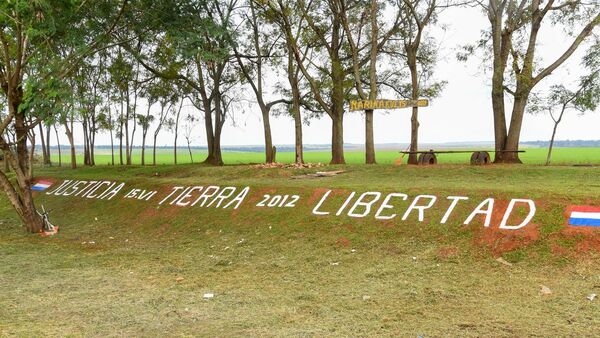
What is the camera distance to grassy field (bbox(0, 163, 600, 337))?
737cm

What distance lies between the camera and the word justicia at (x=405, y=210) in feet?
38.3

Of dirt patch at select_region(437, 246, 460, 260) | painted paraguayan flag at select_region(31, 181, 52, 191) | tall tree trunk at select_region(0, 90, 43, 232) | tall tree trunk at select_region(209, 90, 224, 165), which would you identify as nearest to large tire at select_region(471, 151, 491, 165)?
dirt patch at select_region(437, 246, 460, 260)

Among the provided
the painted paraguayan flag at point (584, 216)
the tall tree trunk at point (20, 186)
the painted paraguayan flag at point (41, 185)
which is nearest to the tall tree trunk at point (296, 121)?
the tall tree trunk at point (20, 186)

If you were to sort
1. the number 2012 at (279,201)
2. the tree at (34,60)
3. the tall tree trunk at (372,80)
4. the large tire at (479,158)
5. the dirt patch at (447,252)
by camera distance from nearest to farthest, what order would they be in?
the dirt patch at (447,252)
the tree at (34,60)
the number 2012 at (279,201)
the large tire at (479,158)
the tall tree trunk at (372,80)

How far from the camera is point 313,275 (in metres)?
10.4

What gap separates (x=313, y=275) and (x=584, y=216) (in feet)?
20.5

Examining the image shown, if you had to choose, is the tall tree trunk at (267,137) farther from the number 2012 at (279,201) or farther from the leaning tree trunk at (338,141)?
the number 2012 at (279,201)

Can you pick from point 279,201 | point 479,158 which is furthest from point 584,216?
point 479,158

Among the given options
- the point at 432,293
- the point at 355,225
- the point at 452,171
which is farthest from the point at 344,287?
the point at 452,171

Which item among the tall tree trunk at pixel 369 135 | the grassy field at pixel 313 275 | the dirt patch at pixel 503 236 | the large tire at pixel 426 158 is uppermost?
the tall tree trunk at pixel 369 135

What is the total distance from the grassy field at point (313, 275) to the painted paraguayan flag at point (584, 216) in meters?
0.28

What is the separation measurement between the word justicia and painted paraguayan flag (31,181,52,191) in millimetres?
21477

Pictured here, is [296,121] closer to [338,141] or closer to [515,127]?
[338,141]

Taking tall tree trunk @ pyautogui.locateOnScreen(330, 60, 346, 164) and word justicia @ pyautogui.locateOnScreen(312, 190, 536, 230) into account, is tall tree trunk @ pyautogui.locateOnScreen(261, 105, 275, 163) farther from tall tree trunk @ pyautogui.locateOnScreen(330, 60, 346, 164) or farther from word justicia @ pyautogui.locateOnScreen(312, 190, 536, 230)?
word justicia @ pyautogui.locateOnScreen(312, 190, 536, 230)
